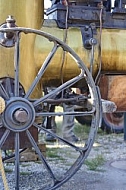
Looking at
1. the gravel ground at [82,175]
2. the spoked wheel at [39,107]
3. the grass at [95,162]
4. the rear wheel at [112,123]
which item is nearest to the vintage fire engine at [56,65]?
the spoked wheel at [39,107]

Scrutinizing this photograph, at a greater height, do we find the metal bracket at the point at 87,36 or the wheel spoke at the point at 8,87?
the metal bracket at the point at 87,36

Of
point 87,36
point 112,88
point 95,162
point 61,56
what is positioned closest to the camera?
point 61,56

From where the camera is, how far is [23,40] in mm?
3648

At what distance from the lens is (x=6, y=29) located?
3.23 meters

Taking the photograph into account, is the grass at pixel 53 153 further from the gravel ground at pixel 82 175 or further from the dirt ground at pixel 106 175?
the dirt ground at pixel 106 175

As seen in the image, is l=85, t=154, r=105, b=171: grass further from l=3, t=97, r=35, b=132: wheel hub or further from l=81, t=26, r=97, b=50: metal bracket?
l=3, t=97, r=35, b=132: wheel hub

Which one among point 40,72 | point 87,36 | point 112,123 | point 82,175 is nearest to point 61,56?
point 87,36

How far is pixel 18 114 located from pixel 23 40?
70cm

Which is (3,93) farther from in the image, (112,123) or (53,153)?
(112,123)

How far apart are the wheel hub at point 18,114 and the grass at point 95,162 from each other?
4.98ft

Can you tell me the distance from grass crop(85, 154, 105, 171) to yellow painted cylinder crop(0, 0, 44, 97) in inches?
55.4

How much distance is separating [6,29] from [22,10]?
0.49 m

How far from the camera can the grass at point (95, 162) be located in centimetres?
471

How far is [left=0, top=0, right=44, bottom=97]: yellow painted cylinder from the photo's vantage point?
357 cm
